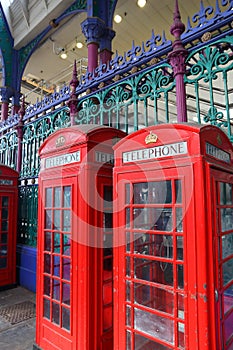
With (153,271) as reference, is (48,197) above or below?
above

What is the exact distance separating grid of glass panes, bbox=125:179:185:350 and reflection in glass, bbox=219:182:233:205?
1.44ft

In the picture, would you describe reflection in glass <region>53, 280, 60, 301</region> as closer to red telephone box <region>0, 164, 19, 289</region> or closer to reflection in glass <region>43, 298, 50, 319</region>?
reflection in glass <region>43, 298, 50, 319</region>

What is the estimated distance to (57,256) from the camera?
2928 mm

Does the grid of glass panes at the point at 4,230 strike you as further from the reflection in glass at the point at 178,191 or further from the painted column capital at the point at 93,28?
the reflection in glass at the point at 178,191

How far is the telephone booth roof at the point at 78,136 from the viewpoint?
267cm

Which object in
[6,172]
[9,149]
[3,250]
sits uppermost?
[9,149]

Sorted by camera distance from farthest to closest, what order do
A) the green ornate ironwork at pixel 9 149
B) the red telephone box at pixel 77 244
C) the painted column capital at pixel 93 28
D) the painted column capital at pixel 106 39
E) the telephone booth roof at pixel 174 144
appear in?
the green ornate ironwork at pixel 9 149, the painted column capital at pixel 106 39, the painted column capital at pixel 93 28, the red telephone box at pixel 77 244, the telephone booth roof at pixel 174 144

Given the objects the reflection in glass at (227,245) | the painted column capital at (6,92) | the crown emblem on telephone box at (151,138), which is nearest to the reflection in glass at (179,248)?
the reflection in glass at (227,245)

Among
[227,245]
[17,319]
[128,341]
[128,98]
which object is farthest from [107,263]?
[128,98]

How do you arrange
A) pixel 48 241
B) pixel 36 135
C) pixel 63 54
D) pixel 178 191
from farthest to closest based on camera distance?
1. pixel 63 54
2. pixel 36 135
3. pixel 48 241
4. pixel 178 191

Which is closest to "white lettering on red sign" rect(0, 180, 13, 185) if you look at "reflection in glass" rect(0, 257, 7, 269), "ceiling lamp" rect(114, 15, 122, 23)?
A: "reflection in glass" rect(0, 257, 7, 269)

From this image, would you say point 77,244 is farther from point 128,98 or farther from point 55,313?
point 128,98

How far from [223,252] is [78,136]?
5.87 ft

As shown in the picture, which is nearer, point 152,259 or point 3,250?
point 152,259
